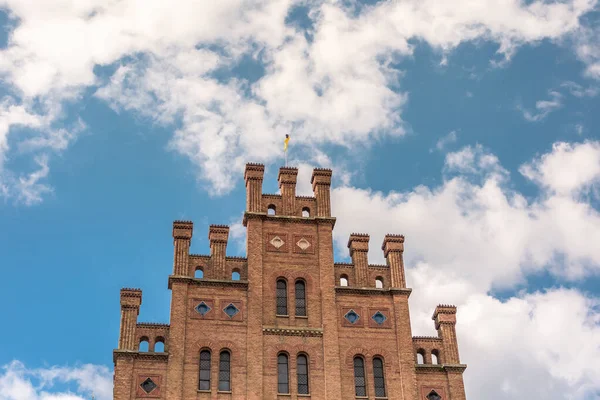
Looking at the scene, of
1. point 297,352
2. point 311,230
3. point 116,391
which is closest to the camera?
point 116,391

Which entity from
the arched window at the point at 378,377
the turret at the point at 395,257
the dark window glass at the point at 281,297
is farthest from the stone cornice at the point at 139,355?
the turret at the point at 395,257

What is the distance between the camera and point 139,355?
4394 cm

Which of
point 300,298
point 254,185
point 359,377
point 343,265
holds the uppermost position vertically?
point 254,185

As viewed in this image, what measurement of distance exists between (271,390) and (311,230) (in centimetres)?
965

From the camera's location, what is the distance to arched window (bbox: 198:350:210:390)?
144 ft

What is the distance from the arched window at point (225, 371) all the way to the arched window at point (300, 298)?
14.7 feet

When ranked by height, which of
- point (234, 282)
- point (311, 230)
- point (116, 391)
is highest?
point (311, 230)

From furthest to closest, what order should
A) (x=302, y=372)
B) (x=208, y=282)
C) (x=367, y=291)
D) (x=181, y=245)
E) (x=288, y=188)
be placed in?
(x=288, y=188), (x=367, y=291), (x=181, y=245), (x=208, y=282), (x=302, y=372)

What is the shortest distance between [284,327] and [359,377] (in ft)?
15.0

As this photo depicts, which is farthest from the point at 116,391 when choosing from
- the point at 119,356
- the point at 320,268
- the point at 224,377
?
the point at 320,268

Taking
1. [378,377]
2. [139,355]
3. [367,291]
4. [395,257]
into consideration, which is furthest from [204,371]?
[395,257]

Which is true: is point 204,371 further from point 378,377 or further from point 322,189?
point 322,189

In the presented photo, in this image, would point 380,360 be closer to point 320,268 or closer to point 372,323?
point 372,323

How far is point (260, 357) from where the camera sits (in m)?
44.8
